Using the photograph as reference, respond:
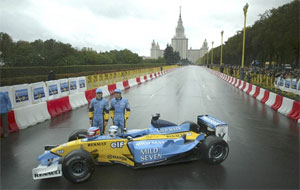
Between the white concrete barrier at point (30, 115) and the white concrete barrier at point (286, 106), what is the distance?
1143 centimetres

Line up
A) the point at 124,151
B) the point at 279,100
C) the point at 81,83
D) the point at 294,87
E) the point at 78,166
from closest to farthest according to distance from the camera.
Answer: the point at 78,166, the point at 124,151, the point at 279,100, the point at 294,87, the point at 81,83

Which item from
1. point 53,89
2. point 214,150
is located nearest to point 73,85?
point 53,89

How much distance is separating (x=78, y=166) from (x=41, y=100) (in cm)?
1053

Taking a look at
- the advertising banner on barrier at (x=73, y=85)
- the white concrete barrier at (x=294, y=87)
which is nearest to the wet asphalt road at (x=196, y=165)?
the advertising banner on barrier at (x=73, y=85)

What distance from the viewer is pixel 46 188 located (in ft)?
16.0

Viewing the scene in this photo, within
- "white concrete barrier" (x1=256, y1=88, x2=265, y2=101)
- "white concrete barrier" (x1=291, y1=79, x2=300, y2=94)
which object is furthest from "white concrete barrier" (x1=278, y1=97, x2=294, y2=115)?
"white concrete barrier" (x1=291, y1=79, x2=300, y2=94)

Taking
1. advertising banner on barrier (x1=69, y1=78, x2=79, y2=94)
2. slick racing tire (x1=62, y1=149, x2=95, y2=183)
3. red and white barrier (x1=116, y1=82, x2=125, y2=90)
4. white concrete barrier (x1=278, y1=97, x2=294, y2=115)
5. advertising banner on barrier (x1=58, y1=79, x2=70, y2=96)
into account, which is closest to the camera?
slick racing tire (x1=62, y1=149, x2=95, y2=183)

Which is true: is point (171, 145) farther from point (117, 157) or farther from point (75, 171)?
point (75, 171)

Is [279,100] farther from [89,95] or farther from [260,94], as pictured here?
[89,95]

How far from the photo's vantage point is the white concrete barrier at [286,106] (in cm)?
1188

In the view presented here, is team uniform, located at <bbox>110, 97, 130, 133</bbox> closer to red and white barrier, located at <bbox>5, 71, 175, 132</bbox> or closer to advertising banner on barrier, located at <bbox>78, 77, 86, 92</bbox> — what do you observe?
red and white barrier, located at <bbox>5, 71, 175, 132</bbox>

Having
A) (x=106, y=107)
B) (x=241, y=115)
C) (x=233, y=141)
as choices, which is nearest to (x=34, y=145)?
(x=106, y=107)

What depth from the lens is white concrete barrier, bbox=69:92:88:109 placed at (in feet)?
45.4

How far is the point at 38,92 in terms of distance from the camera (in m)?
14.1
